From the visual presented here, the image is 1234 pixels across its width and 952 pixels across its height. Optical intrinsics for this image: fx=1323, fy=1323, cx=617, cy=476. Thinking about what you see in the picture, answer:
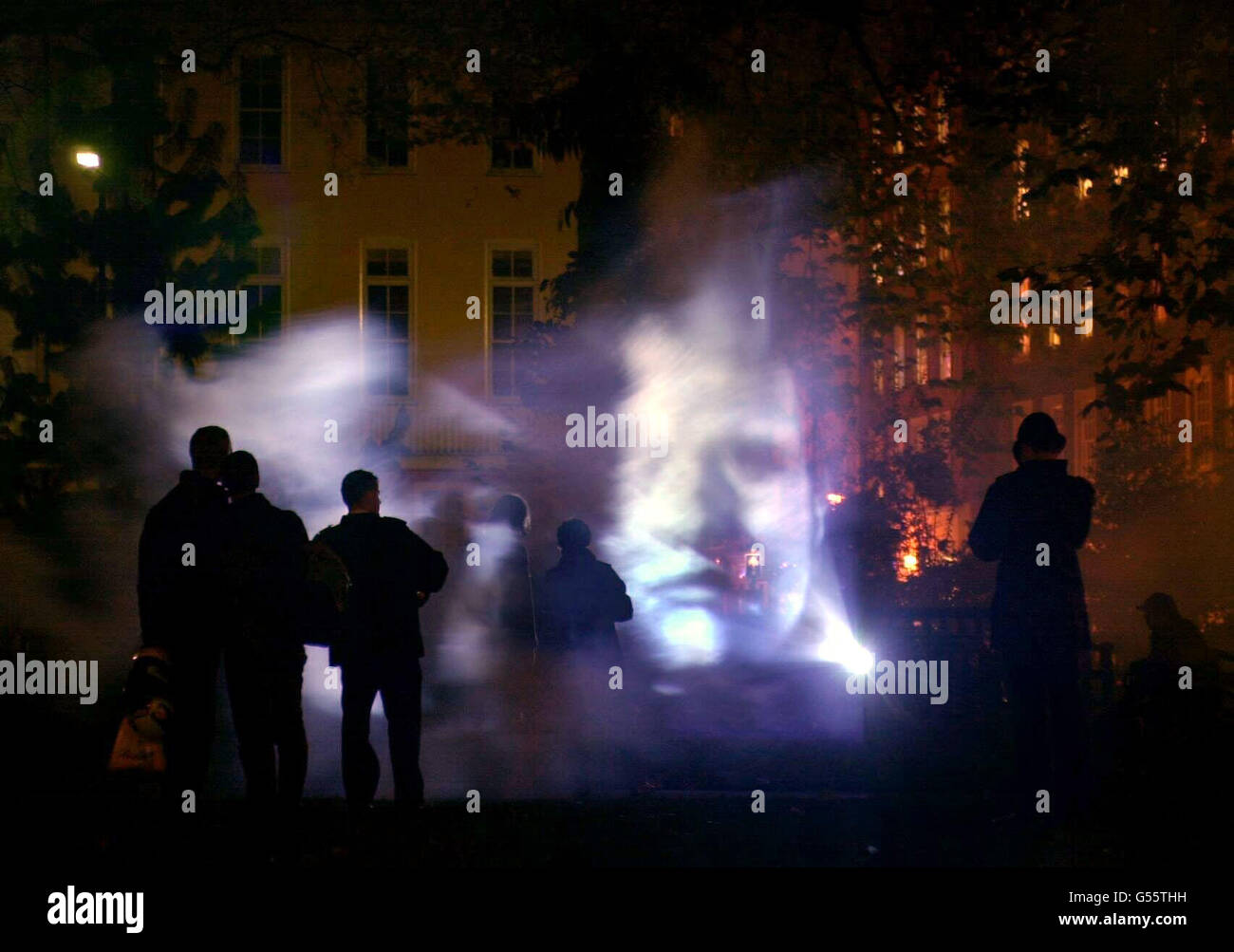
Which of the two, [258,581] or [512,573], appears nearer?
[258,581]

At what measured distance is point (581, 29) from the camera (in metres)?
12.4

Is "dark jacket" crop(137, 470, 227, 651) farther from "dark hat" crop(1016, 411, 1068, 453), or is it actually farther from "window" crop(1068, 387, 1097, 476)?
"window" crop(1068, 387, 1097, 476)

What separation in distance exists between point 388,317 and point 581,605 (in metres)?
15.8

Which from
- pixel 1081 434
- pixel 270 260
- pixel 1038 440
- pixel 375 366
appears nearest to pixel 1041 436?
pixel 1038 440

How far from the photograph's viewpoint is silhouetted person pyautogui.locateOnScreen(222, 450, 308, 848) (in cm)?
656

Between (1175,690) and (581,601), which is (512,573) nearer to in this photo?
(581,601)

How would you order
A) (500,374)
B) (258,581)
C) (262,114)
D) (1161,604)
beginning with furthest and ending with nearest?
(262,114), (500,374), (1161,604), (258,581)

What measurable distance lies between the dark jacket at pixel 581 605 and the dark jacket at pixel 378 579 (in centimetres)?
105

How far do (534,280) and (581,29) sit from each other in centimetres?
1061

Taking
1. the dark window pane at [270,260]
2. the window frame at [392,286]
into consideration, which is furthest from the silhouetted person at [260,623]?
the dark window pane at [270,260]

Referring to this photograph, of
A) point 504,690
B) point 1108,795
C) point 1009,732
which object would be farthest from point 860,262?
point 1108,795

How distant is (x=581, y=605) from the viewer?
7.91m

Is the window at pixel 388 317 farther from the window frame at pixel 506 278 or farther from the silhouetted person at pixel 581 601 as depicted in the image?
the silhouetted person at pixel 581 601
